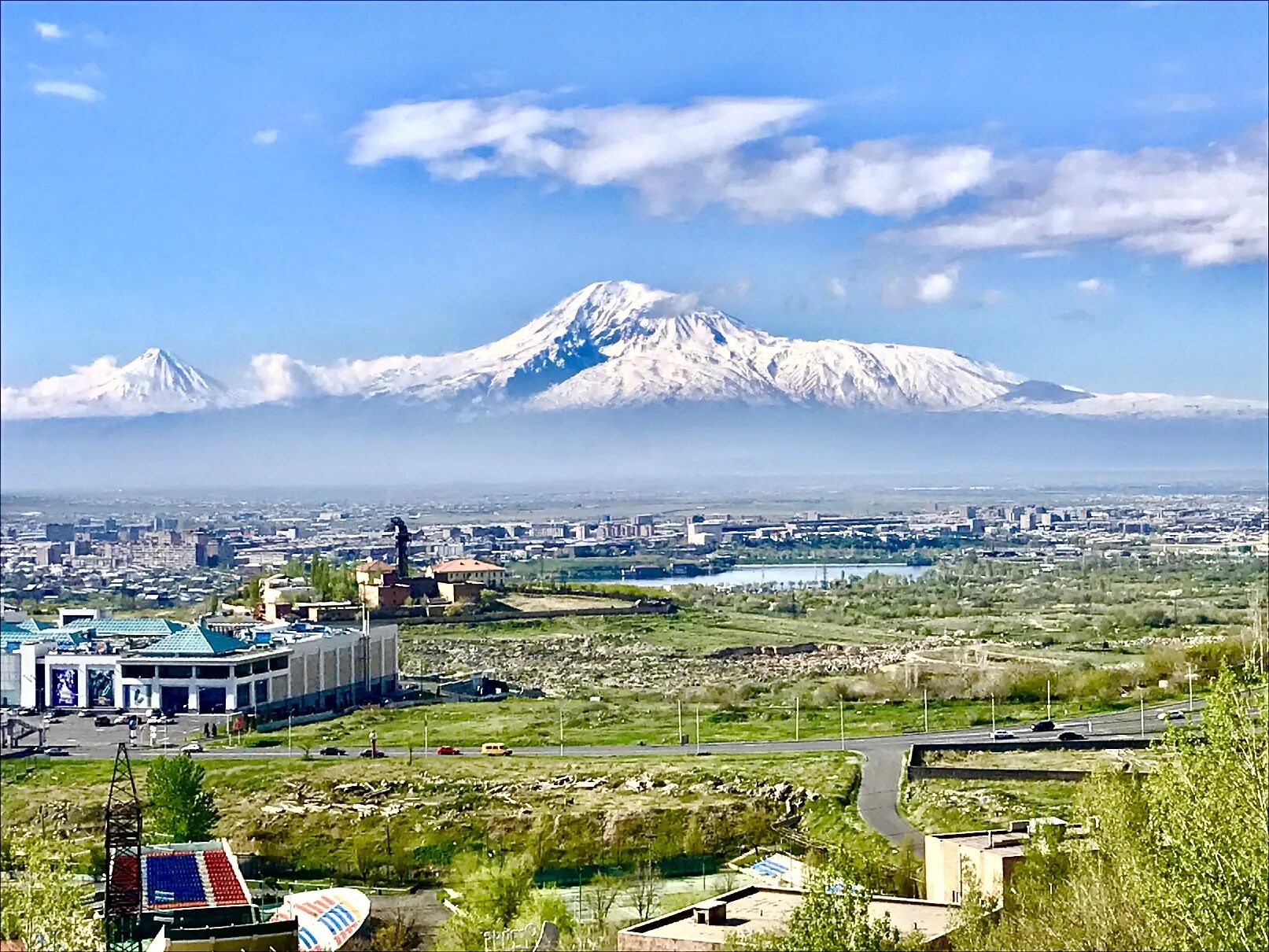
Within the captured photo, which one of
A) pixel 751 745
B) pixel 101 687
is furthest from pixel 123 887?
pixel 101 687

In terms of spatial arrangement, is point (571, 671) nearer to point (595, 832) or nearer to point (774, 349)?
point (595, 832)

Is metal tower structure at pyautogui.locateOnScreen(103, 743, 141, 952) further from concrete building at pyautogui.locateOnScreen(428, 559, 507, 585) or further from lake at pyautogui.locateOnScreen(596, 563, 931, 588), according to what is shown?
lake at pyautogui.locateOnScreen(596, 563, 931, 588)

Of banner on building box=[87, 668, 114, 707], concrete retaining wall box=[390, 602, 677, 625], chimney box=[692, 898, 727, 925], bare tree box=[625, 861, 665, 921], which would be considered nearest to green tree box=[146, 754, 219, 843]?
bare tree box=[625, 861, 665, 921]

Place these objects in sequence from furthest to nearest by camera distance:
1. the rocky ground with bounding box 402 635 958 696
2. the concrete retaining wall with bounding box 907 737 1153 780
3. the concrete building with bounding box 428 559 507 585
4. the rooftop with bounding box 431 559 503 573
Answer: the rooftop with bounding box 431 559 503 573 < the concrete building with bounding box 428 559 507 585 < the rocky ground with bounding box 402 635 958 696 < the concrete retaining wall with bounding box 907 737 1153 780

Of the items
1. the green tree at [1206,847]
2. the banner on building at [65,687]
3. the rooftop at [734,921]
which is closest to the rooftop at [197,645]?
the banner on building at [65,687]

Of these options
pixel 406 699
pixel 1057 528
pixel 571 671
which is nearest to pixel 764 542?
pixel 1057 528

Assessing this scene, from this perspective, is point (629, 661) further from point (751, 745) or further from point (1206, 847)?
point (1206, 847)

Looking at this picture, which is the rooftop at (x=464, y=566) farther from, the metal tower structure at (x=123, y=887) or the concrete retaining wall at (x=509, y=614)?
the metal tower structure at (x=123, y=887)
